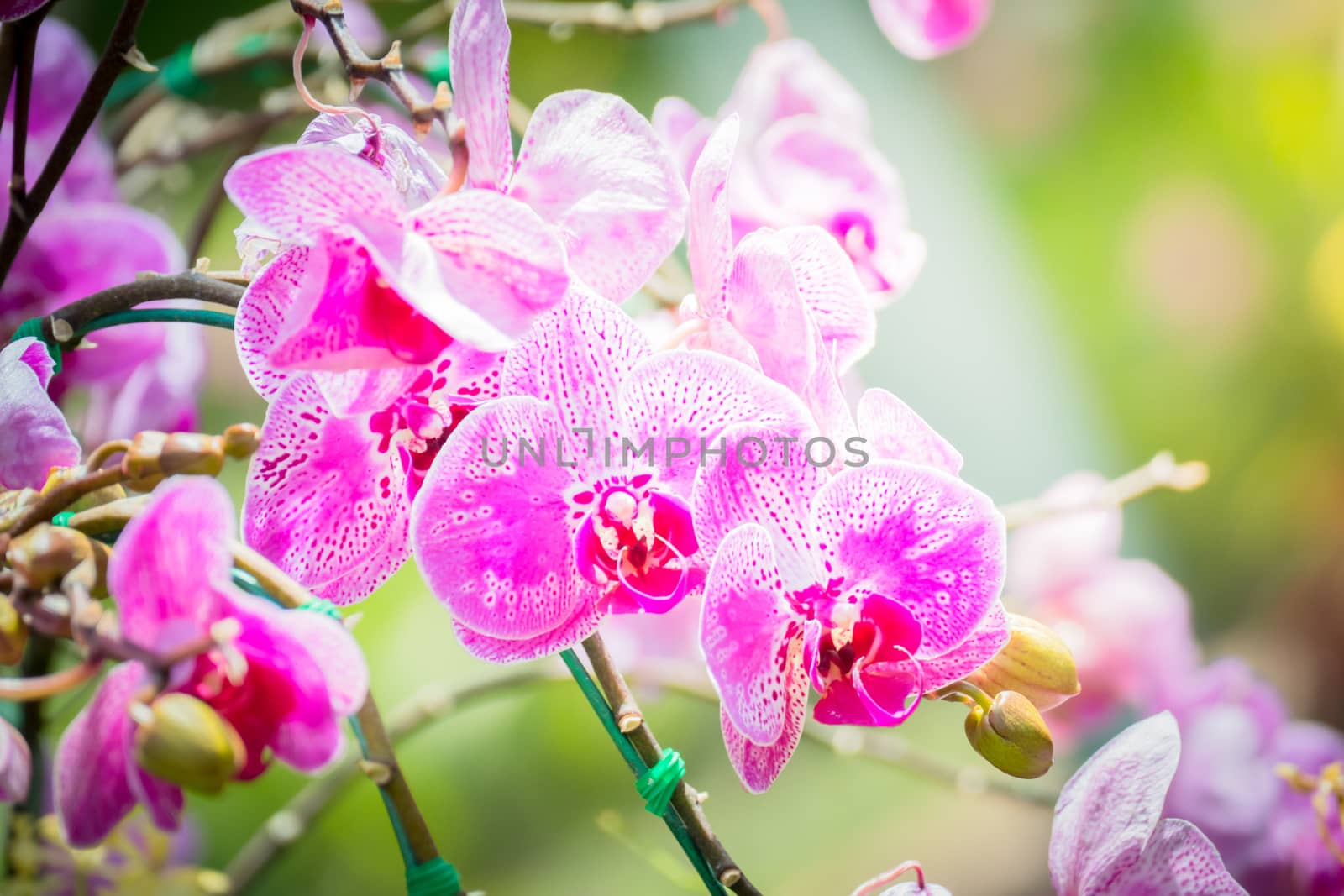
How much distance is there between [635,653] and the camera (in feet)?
1.76

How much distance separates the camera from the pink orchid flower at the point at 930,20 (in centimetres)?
44

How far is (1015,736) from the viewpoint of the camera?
0.69 feet

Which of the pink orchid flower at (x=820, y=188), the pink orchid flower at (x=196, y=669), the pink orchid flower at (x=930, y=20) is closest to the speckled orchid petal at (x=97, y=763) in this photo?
the pink orchid flower at (x=196, y=669)

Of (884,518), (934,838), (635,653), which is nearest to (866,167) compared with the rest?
(884,518)

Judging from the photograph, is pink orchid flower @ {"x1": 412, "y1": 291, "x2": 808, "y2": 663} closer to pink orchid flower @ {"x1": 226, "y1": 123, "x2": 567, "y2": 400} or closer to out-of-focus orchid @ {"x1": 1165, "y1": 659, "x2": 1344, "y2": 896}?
pink orchid flower @ {"x1": 226, "y1": 123, "x2": 567, "y2": 400}

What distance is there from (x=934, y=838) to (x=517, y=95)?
546mm

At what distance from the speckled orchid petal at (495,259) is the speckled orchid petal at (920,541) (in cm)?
7

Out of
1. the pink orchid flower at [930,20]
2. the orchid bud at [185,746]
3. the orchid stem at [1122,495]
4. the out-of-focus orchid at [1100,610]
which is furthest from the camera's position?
the out-of-focus orchid at [1100,610]

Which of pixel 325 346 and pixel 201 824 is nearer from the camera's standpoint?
pixel 325 346

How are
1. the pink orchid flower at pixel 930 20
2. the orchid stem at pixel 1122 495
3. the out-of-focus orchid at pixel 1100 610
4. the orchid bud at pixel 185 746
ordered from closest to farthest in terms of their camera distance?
the orchid bud at pixel 185 746 < the orchid stem at pixel 1122 495 < the pink orchid flower at pixel 930 20 < the out-of-focus orchid at pixel 1100 610

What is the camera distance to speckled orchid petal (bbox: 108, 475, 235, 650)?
169mm

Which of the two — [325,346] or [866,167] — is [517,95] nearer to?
[866,167]

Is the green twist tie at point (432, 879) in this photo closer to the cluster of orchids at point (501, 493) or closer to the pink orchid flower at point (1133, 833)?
the cluster of orchids at point (501, 493)

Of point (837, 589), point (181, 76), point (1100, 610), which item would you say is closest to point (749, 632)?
point (837, 589)
